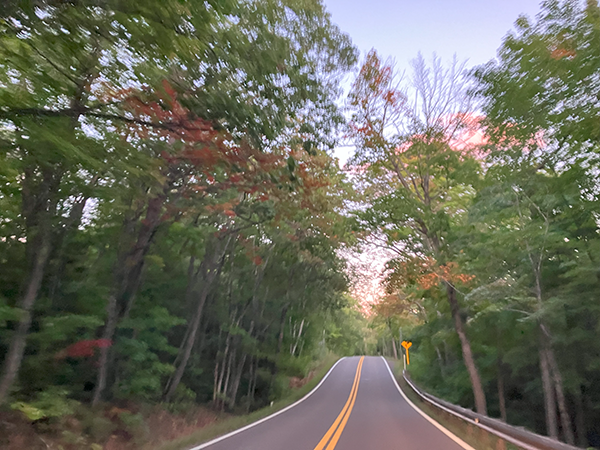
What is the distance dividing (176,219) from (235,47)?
664cm

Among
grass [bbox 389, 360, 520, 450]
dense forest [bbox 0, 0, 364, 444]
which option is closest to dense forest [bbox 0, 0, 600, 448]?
dense forest [bbox 0, 0, 364, 444]

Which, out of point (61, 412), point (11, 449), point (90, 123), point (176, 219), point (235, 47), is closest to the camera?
point (235, 47)

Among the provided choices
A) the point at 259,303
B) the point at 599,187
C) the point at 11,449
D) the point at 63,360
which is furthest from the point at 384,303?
the point at 11,449

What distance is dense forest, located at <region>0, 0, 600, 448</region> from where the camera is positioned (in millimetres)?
4828

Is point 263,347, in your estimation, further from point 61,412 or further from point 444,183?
point 61,412

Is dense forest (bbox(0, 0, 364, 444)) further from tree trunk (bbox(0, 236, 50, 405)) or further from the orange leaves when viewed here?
the orange leaves

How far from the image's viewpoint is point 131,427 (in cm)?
920

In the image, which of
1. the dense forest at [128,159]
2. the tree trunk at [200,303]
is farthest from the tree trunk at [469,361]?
the tree trunk at [200,303]

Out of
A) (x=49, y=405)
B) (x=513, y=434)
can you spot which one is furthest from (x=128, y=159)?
(x=513, y=434)

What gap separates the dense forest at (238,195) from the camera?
4828 millimetres

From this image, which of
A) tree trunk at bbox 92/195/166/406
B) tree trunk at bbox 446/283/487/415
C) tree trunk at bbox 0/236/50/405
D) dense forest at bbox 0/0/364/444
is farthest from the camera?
tree trunk at bbox 446/283/487/415

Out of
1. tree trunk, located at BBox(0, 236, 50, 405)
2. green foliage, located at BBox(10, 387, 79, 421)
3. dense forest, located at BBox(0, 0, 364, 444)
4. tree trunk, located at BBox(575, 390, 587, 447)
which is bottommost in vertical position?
tree trunk, located at BBox(575, 390, 587, 447)

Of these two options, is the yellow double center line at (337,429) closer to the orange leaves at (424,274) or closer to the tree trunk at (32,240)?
the orange leaves at (424,274)

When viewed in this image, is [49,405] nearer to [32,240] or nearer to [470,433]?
[32,240]
